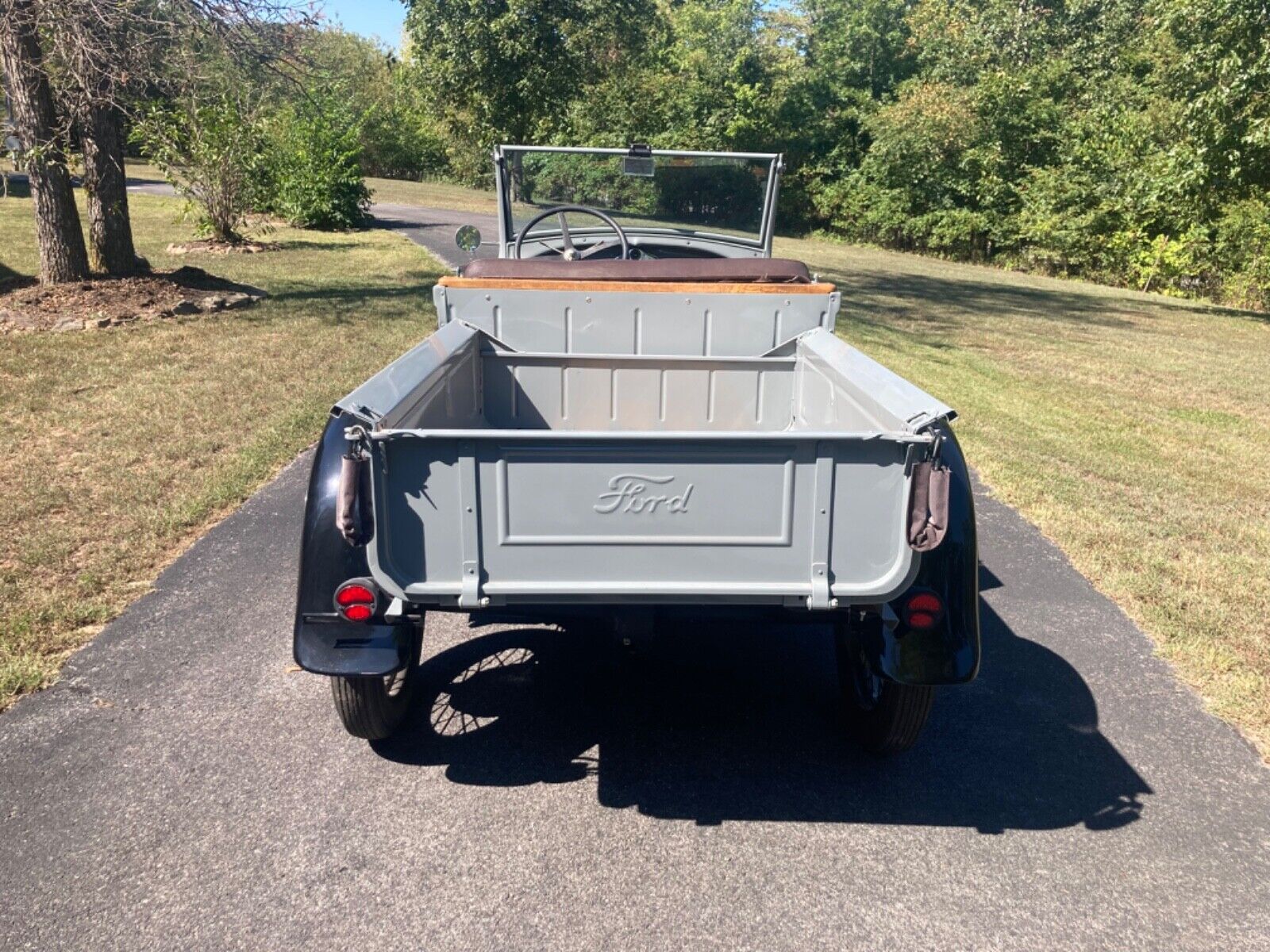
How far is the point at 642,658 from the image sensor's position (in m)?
3.94

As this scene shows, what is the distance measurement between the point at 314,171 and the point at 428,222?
4.24 m

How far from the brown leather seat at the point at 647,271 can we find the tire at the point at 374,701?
2044 millimetres

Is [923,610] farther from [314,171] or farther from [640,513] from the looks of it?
[314,171]

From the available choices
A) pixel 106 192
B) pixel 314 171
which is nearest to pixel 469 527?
pixel 106 192

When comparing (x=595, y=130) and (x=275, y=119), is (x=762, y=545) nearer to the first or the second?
(x=275, y=119)

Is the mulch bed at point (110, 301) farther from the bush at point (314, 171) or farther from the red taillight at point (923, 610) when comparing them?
the bush at point (314, 171)

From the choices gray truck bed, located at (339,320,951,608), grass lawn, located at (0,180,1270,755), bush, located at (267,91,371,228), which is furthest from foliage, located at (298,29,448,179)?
gray truck bed, located at (339,320,951,608)

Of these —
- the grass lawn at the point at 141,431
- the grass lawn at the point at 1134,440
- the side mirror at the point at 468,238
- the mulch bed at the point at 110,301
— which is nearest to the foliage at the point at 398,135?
the grass lawn at the point at 1134,440

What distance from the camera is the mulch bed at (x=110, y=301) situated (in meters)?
9.27

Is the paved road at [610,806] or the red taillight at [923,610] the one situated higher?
the red taillight at [923,610]

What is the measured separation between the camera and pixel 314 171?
20.0m

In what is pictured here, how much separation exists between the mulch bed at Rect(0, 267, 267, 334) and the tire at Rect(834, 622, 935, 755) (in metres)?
8.56

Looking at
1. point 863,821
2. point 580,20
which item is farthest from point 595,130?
point 863,821

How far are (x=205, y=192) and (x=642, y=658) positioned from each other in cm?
1449
